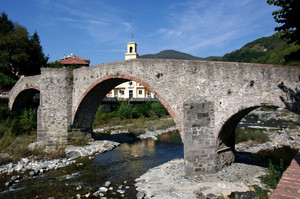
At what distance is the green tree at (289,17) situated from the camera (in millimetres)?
4430

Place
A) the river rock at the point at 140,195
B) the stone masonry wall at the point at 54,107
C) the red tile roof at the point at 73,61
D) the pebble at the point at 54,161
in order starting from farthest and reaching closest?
the red tile roof at the point at 73,61 → the stone masonry wall at the point at 54,107 → the pebble at the point at 54,161 → the river rock at the point at 140,195

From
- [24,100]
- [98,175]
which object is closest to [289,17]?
[98,175]

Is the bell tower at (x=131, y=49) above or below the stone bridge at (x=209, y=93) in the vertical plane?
above

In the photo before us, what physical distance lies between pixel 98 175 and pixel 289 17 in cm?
801

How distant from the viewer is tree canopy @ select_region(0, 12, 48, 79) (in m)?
19.2

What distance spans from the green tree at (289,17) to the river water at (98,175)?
19.6ft

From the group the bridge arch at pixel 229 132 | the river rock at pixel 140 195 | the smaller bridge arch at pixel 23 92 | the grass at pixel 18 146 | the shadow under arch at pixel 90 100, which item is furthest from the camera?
the smaller bridge arch at pixel 23 92

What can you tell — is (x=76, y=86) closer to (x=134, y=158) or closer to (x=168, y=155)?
(x=134, y=158)

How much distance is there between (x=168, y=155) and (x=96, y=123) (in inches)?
510

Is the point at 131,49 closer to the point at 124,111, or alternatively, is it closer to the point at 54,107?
the point at 124,111

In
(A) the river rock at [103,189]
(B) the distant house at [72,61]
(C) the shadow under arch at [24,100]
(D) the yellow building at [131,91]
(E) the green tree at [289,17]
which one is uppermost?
(B) the distant house at [72,61]

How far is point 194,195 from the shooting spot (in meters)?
6.86

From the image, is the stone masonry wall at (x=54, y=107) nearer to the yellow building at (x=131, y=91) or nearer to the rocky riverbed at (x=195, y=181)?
the rocky riverbed at (x=195, y=181)

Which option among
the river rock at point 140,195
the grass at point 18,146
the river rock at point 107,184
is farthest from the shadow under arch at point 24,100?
the river rock at point 140,195
